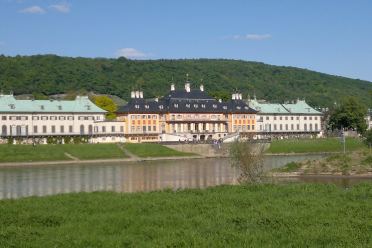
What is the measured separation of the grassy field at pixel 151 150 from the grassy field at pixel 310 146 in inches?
497

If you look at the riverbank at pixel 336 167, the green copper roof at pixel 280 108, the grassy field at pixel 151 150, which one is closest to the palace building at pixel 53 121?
the grassy field at pixel 151 150

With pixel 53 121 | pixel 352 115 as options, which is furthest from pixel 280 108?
pixel 53 121

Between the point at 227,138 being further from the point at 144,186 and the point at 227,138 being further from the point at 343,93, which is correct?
the point at 343,93

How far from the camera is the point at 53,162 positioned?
66062mm

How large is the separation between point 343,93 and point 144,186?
143m

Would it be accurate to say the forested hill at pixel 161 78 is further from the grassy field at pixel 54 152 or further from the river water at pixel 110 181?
the river water at pixel 110 181

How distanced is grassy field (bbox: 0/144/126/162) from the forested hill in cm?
4759

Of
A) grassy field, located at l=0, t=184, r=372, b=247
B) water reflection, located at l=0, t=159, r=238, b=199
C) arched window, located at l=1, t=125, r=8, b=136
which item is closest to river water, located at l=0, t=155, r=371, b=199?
water reflection, located at l=0, t=159, r=238, b=199

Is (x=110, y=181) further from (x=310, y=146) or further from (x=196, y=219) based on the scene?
(x=310, y=146)

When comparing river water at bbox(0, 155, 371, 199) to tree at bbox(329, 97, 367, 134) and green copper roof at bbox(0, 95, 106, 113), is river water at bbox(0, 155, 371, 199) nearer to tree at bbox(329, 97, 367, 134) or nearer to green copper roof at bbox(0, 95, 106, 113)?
green copper roof at bbox(0, 95, 106, 113)

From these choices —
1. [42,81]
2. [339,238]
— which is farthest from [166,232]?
[42,81]

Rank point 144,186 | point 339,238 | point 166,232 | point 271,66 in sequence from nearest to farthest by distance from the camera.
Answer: point 339,238 < point 166,232 < point 144,186 < point 271,66

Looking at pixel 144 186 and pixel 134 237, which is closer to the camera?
pixel 134 237

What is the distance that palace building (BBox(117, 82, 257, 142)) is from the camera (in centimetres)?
9200
